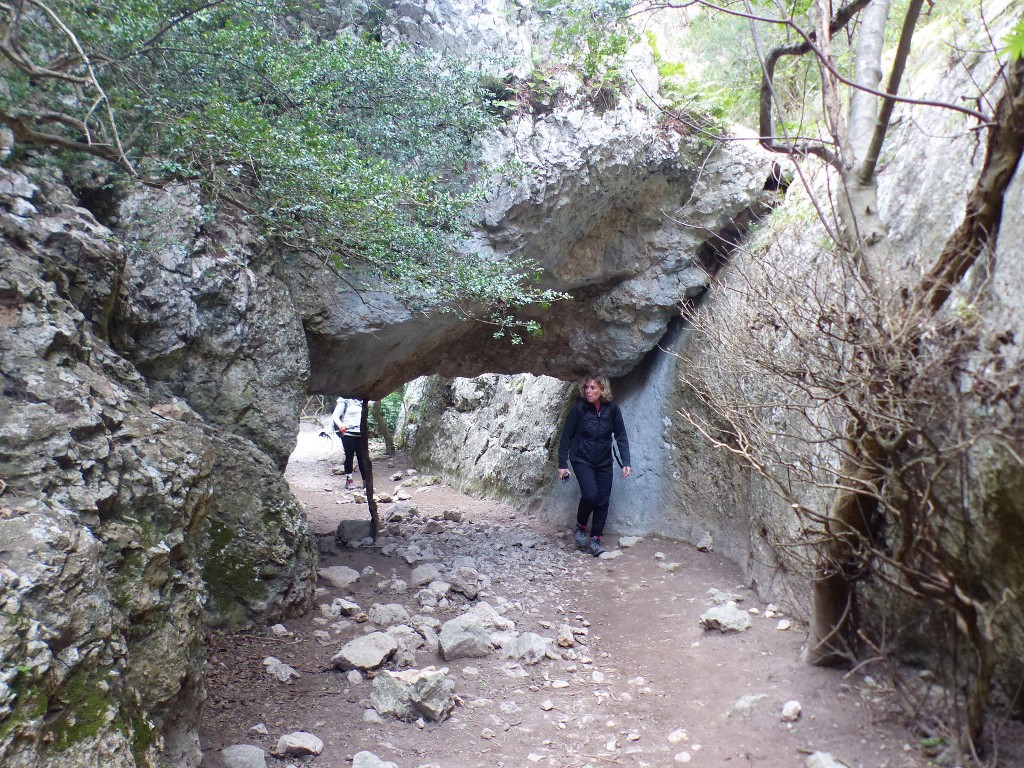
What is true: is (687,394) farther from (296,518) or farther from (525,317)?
(296,518)

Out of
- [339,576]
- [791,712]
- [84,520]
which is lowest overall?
[339,576]

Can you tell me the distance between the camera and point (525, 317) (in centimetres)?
758

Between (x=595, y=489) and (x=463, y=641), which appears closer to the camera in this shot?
(x=463, y=641)

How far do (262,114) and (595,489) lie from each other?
4.64m

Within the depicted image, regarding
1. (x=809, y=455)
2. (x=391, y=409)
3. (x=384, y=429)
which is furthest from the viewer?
(x=391, y=409)

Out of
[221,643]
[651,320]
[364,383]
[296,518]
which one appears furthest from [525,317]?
[221,643]

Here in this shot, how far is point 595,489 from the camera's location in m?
6.87

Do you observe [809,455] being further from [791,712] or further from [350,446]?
[350,446]

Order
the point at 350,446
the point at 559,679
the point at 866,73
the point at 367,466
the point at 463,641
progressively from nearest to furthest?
the point at 866,73 → the point at 559,679 → the point at 463,641 → the point at 367,466 → the point at 350,446

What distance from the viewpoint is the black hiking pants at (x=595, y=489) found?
6859mm

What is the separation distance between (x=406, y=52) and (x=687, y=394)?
420 centimetres

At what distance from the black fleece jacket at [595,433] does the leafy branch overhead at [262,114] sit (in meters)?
2.12

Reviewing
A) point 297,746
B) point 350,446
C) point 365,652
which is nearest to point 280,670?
point 365,652

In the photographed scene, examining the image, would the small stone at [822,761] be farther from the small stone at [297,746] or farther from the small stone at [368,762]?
the small stone at [297,746]
